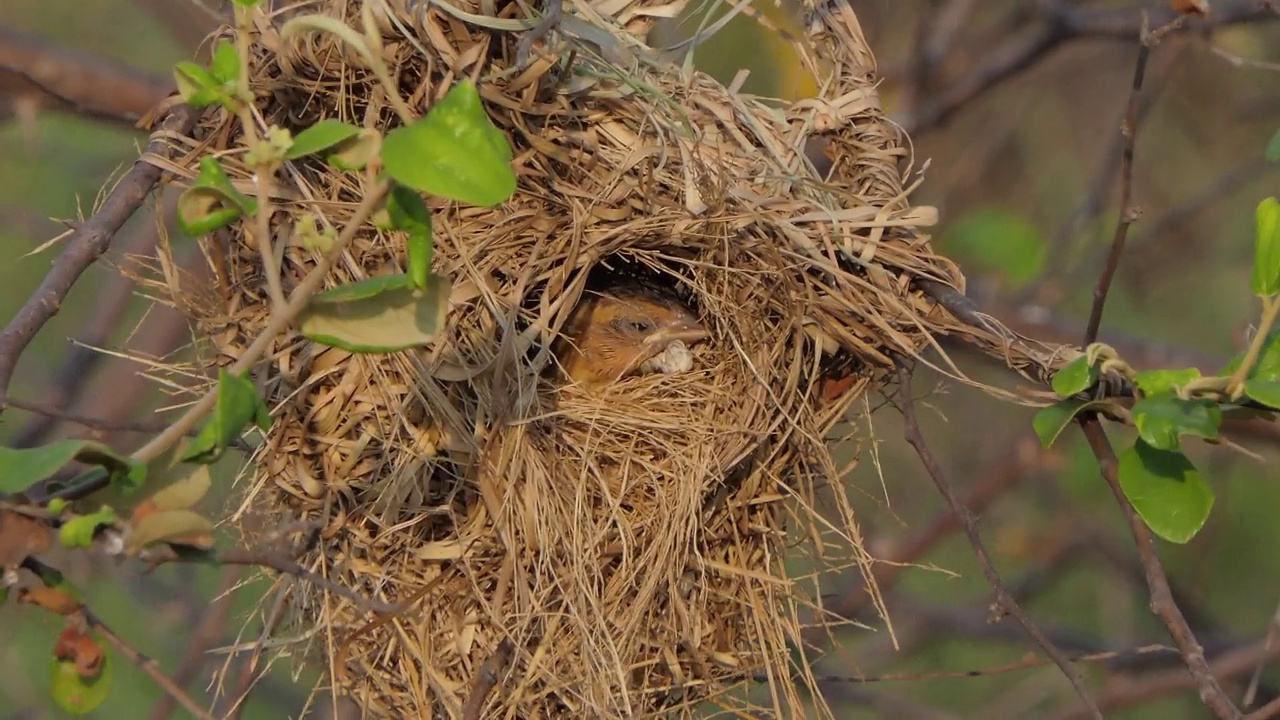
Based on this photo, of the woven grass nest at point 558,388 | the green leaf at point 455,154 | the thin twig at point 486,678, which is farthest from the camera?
the woven grass nest at point 558,388

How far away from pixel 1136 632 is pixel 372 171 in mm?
4183

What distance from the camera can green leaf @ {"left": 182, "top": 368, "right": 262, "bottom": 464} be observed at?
103 cm

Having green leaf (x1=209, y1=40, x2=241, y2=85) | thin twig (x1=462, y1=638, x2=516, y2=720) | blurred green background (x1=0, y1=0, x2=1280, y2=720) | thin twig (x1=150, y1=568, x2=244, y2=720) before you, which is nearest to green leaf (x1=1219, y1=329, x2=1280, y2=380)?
thin twig (x1=462, y1=638, x2=516, y2=720)

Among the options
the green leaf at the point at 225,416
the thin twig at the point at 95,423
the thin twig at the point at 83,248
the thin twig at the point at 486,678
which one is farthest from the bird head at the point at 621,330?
the green leaf at the point at 225,416

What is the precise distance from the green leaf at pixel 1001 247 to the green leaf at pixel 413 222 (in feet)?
8.37

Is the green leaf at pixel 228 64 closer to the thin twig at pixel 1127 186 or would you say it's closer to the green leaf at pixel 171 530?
the green leaf at pixel 171 530

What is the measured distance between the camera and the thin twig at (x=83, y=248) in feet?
4.78

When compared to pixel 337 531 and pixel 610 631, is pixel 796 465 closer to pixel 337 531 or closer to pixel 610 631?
pixel 610 631

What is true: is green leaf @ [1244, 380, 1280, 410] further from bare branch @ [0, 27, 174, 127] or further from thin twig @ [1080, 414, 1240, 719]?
bare branch @ [0, 27, 174, 127]

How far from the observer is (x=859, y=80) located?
85.9 inches

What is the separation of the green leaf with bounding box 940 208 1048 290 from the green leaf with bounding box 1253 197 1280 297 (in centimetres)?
194

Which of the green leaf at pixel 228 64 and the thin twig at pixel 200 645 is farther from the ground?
the green leaf at pixel 228 64

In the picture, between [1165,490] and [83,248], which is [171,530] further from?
[1165,490]

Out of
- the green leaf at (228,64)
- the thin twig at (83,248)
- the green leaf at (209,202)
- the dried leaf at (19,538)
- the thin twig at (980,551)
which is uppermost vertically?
the green leaf at (228,64)
